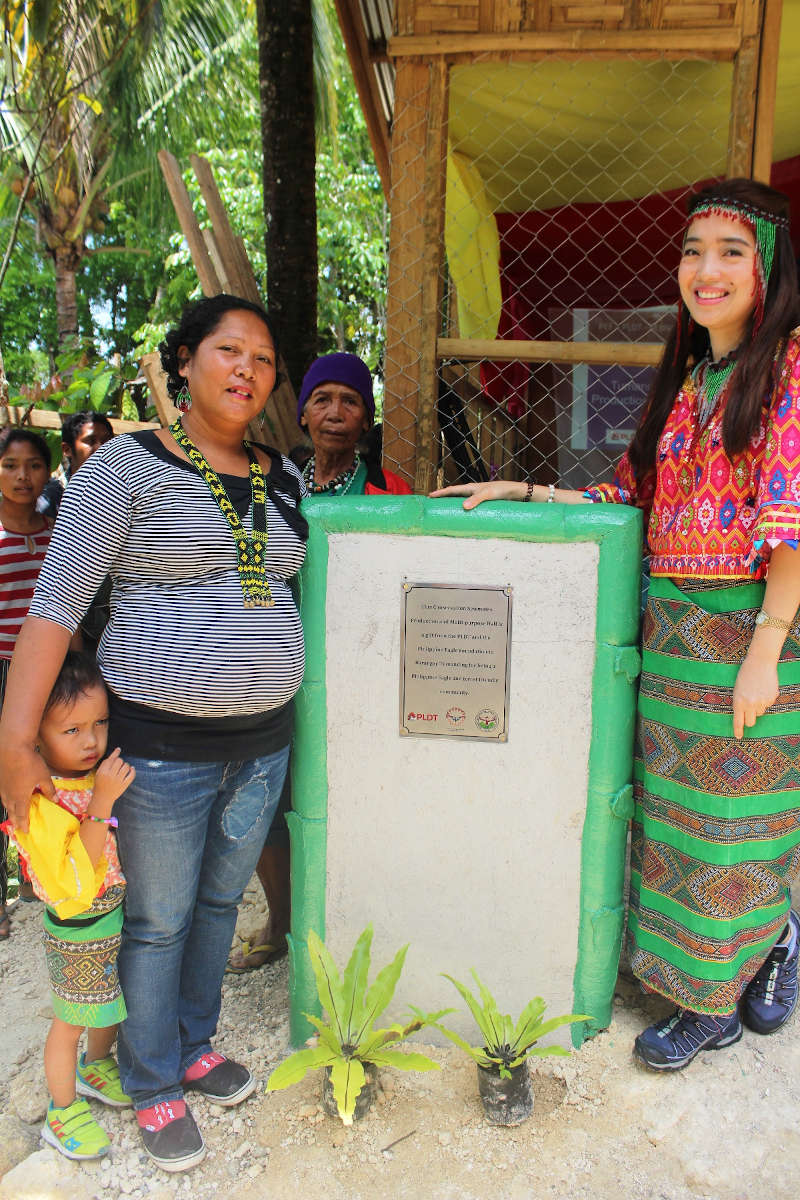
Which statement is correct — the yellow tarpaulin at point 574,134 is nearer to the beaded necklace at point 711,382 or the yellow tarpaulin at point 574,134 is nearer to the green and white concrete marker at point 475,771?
the beaded necklace at point 711,382

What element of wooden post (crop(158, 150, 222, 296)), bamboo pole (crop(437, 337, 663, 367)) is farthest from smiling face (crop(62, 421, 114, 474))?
bamboo pole (crop(437, 337, 663, 367))

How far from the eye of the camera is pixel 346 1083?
219cm

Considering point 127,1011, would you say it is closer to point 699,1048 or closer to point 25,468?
point 699,1048

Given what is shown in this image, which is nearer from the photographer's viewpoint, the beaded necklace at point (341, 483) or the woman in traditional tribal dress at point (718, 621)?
the woman in traditional tribal dress at point (718, 621)

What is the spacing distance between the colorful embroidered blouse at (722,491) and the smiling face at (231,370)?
3.05ft

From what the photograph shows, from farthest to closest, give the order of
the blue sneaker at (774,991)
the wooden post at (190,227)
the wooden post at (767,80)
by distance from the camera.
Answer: the wooden post at (190,227), the wooden post at (767,80), the blue sneaker at (774,991)

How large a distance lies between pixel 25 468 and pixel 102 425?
57 cm

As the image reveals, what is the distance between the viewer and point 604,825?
233cm

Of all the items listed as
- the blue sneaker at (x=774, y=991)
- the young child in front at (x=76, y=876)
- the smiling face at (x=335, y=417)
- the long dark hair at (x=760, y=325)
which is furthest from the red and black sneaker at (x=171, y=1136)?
the long dark hair at (x=760, y=325)

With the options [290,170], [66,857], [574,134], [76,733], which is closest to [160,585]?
[76,733]

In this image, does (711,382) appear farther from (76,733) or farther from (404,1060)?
(404,1060)

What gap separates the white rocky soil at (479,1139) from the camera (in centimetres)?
207

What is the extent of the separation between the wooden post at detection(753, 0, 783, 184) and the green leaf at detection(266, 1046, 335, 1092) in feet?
10.3

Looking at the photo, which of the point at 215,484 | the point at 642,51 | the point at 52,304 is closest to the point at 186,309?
the point at 215,484
